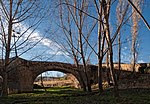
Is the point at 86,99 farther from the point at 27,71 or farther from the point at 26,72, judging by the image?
the point at 27,71

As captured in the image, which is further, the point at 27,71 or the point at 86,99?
the point at 27,71

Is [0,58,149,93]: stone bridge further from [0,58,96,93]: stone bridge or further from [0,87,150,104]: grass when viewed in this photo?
[0,87,150,104]: grass

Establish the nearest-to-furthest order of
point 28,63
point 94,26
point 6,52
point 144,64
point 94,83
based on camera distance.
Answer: point 6,52 → point 94,26 → point 28,63 → point 94,83 → point 144,64

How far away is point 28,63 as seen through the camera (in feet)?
83.2

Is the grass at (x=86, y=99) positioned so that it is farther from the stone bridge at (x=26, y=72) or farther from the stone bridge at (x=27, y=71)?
the stone bridge at (x=26, y=72)

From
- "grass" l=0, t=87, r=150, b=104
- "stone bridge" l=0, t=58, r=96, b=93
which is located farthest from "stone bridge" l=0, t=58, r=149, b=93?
"grass" l=0, t=87, r=150, b=104

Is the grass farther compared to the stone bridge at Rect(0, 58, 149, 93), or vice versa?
the stone bridge at Rect(0, 58, 149, 93)

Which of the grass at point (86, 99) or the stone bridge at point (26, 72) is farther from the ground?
the stone bridge at point (26, 72)

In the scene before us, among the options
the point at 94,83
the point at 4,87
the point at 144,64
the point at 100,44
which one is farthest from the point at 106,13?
the point at 144,64

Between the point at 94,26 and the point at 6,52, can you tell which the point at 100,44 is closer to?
the point at 94,26

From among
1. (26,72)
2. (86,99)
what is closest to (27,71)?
(26,72)

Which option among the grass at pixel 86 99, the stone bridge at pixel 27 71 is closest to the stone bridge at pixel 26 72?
the stone bridge at pixel 27 71

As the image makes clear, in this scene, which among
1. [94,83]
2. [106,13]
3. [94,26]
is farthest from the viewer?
[94,83]

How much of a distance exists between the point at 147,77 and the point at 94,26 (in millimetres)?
11861
